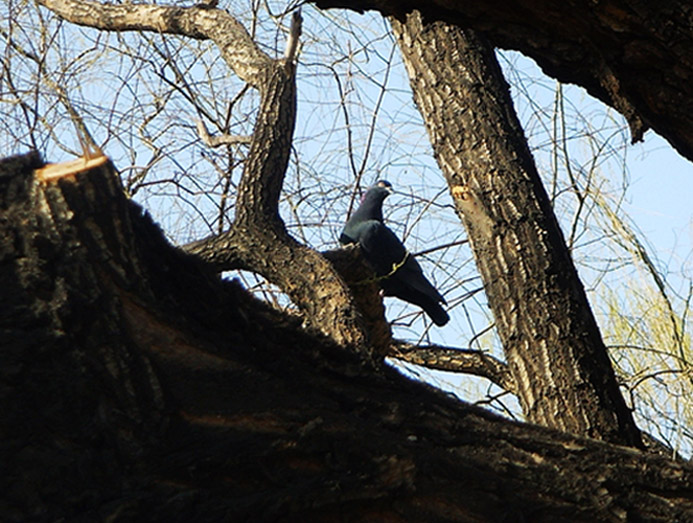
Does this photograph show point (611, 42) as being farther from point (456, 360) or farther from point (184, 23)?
point (184, 23)

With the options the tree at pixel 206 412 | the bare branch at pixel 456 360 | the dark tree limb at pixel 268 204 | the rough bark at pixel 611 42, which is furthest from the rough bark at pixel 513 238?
the rough bark at pixel 611 42

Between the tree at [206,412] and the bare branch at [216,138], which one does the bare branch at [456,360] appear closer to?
the bare branch at [216,138]

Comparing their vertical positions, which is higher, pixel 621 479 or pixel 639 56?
pixel 639 56

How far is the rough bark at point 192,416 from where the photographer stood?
1.22m

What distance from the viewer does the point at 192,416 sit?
1.32m

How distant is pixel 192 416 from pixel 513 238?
1927mm

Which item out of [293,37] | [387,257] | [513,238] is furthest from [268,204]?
[387,257]

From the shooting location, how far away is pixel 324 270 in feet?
11.4

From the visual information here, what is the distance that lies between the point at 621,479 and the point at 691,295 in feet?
9.78

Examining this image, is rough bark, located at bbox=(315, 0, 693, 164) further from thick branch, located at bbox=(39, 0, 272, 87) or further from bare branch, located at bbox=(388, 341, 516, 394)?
bare branch, located at bbox=(388, 341, 516, 394)

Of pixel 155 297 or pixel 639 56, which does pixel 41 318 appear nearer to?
pixel 155 297

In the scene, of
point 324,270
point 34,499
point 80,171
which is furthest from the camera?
point 324,270

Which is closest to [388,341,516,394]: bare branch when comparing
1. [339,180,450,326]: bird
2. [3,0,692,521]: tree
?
[339,180,450,326]: bird

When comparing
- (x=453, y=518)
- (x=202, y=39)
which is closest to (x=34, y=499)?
(x=453, y=518)
